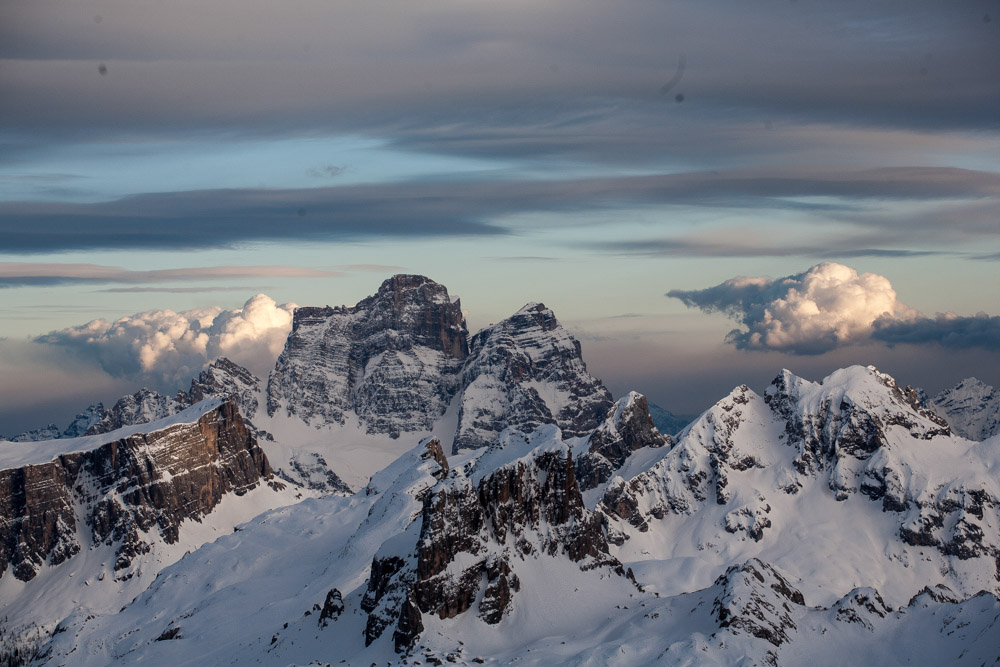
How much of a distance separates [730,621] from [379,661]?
198ft

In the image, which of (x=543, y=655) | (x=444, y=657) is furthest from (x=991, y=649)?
(x=444, y=657)

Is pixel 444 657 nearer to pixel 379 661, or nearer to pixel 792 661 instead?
pixel 379 661

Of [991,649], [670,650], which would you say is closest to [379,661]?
[670,650]

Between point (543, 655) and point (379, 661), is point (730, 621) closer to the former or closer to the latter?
point (543, 655)

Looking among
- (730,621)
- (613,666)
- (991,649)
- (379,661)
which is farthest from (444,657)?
(991,649)

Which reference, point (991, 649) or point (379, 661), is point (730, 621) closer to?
point (991, 649)

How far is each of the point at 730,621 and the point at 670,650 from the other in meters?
12.4

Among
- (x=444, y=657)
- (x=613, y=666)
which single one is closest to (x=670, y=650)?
(x=613, y=666)

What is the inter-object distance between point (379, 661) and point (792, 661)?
70.0 meters

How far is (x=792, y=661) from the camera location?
196750mm

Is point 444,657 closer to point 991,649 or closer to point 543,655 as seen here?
point 543,655

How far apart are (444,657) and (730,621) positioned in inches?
1937

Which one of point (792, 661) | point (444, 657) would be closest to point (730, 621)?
point (792, 661)

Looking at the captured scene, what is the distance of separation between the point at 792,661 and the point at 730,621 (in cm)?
1194
